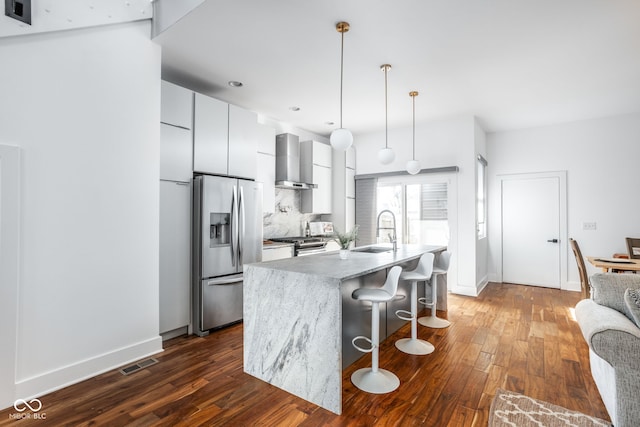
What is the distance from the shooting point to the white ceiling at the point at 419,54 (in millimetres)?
2531

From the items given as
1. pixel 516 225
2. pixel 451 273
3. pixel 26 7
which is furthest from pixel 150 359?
pixel 516 225

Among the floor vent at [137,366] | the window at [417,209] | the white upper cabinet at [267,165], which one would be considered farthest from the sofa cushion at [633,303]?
the white upper cabinet at [267,165]

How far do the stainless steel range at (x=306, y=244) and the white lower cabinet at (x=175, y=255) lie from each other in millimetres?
1634

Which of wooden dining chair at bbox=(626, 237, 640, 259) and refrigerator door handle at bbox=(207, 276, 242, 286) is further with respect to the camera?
wooden dining chair at bbox=(626, 237, 640, 259)

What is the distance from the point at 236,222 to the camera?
3.71m

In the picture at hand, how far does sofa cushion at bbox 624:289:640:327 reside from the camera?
1.95m

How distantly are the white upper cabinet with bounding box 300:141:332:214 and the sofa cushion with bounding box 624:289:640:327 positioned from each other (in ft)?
13.6

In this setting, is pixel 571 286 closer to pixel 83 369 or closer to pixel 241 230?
pixel 241 230

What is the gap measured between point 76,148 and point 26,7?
0.95 metres

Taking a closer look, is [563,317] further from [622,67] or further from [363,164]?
[363,164]

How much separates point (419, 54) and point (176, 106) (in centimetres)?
251

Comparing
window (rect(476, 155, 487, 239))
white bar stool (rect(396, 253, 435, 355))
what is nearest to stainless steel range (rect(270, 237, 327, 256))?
white bar stool (rect(396, 253, 435, 355))

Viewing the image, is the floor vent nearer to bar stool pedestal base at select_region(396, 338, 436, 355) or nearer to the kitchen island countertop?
the kitchen island countertop

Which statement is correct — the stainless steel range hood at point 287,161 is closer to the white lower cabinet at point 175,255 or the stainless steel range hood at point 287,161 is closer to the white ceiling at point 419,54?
the white ceiling at point 419,54
